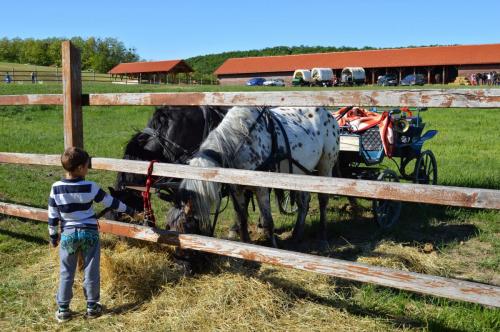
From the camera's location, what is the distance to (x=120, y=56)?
407ft

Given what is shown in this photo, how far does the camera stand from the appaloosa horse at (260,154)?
449 cm

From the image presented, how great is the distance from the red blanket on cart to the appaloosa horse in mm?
867

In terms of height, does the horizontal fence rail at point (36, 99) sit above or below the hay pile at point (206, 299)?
above

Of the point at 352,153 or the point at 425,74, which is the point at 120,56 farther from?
the point at 352,153

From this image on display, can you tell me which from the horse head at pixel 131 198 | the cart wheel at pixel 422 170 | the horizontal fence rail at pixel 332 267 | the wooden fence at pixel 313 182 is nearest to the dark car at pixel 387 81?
the cart wheel at pixel 422 170

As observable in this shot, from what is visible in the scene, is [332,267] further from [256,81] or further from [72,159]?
[256,81]

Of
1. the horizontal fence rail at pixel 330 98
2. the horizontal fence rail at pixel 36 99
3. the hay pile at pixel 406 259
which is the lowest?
the hay pile at pixel 406 259

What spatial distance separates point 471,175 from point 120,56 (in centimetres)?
12336

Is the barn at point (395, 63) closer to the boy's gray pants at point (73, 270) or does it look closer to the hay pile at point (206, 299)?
the hay pile at point (206, 299)

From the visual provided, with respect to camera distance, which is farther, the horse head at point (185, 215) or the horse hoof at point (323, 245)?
the horse hoof at point (323, 245)

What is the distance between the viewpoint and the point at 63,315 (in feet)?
13.5

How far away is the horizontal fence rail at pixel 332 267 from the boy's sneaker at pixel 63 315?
0.91 meters

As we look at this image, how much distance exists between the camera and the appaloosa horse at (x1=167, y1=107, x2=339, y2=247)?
177 inches

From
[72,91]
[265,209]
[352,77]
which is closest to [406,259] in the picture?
[265,209]
